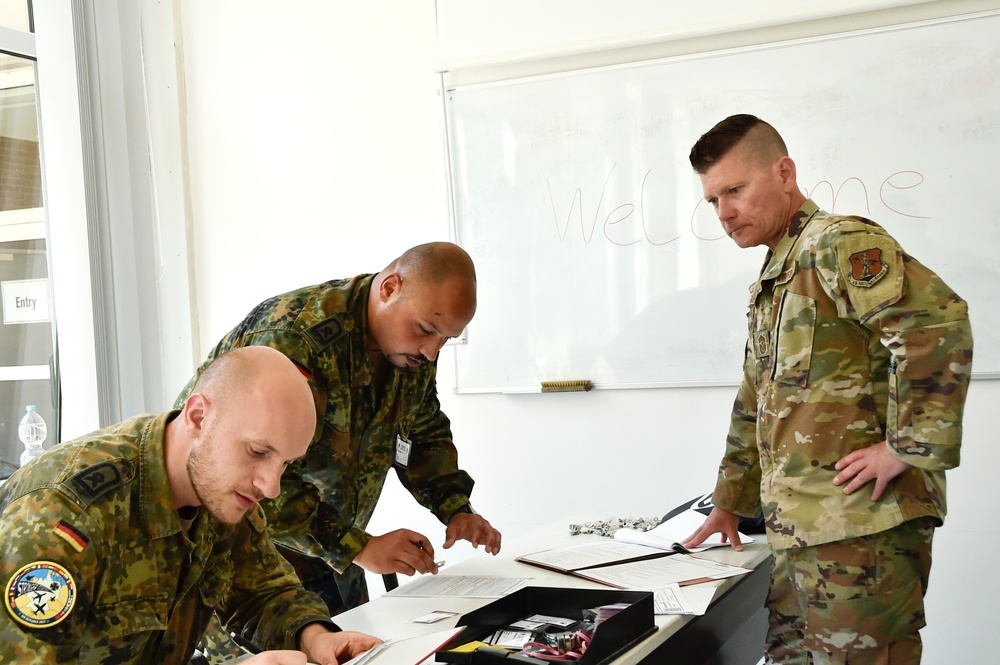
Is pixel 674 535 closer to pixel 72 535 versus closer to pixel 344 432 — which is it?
pixel 344 432

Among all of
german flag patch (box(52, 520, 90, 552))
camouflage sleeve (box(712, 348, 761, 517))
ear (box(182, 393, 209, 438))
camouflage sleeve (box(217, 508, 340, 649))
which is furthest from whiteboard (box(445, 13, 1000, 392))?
german flag patch (box(52, 520, 90, 552))

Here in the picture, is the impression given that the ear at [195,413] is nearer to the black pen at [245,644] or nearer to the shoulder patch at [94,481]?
the shoulder patch at [94,481]

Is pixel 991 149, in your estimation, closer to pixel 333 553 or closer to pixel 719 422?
pixel 719 422

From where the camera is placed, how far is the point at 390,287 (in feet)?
6.56

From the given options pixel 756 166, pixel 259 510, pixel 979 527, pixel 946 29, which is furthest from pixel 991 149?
pixel 259 510

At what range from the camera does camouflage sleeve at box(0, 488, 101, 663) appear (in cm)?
108

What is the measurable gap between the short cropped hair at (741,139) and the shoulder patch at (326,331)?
855mm

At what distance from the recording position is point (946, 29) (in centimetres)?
284

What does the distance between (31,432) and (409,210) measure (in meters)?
1.73

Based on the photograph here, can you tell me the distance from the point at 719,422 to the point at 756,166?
1486 millimetres

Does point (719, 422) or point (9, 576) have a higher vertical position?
point (9, 576)

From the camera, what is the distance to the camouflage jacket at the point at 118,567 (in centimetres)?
111

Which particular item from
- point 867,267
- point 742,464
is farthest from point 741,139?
point 742,464

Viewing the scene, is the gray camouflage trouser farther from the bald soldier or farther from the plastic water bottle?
the plastic water bottle
